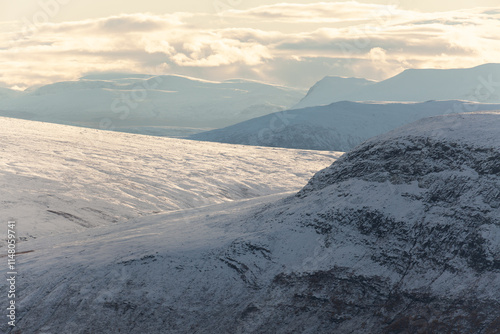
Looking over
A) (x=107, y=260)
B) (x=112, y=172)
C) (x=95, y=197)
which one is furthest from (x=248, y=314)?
(x=112, y=172)

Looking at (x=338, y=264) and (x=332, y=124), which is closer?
(x=338, y=264)

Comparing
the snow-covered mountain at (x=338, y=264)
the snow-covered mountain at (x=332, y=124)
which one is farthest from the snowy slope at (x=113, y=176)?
the snow-covered mountain at (x=332, y=124)

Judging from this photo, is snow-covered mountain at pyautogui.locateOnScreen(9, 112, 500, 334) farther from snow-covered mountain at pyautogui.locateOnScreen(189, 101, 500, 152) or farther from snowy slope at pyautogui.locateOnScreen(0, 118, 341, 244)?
snow-covered mountain at pyautogui.locateOnScreen(189, 101, 500, 152)

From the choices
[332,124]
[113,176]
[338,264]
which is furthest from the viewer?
[332,124]

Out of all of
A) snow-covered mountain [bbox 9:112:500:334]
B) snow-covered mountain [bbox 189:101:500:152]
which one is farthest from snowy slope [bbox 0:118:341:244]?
snow-covered mountain [bbox 189:101:500:152]

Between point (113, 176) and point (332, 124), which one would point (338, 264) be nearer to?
point (113, 176)

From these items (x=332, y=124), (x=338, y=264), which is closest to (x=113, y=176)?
(x=338, y=264)

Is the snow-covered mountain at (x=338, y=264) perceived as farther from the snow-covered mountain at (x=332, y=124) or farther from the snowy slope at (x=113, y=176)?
the snow-covered mountain at (x=332, y=124)
